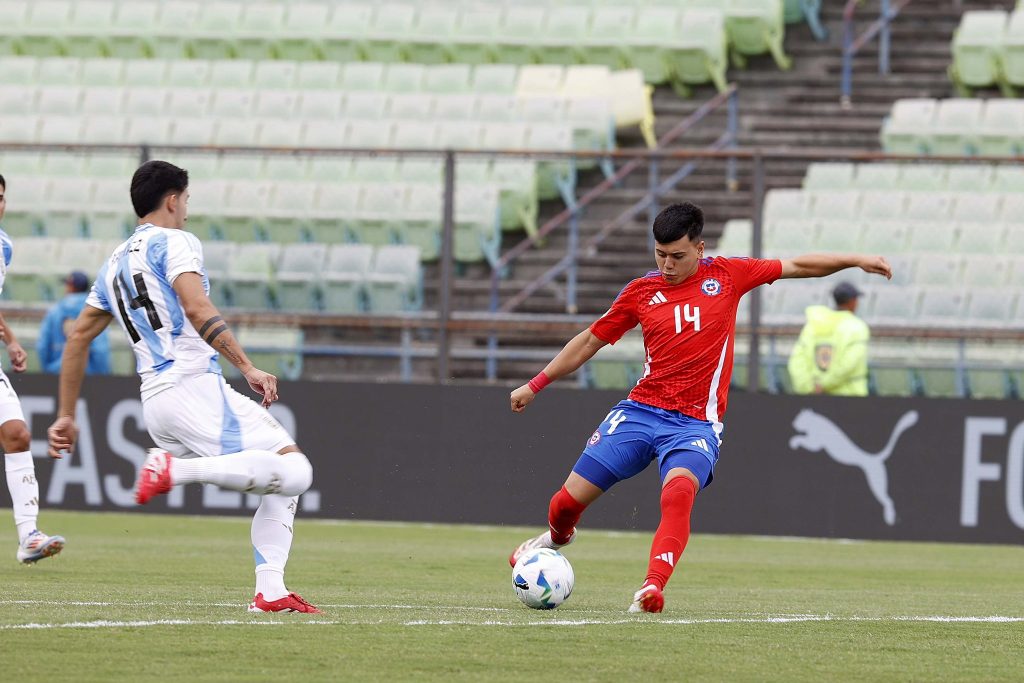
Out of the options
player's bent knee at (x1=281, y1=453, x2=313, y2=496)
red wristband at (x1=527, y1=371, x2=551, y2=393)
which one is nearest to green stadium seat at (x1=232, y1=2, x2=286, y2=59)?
red wristband at (x1=527, y1=371, x2=551, y2=393)

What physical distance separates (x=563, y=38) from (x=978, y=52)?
5.32 metres

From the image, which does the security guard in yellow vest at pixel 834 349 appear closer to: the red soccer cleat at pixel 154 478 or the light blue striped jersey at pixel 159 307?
the light blue striped jersey at pixel 159 307

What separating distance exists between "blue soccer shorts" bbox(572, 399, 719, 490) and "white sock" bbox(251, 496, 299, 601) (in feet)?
5.27

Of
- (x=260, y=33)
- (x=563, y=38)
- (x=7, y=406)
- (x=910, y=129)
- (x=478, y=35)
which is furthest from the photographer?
(x=260, y=33)

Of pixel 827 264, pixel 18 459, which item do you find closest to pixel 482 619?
pixel 827 264

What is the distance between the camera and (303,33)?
2412cm

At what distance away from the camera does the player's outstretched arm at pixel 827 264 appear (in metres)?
8.26

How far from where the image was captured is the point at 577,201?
16.7 metres

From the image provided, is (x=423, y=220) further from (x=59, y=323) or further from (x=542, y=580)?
(x=542, y=580)

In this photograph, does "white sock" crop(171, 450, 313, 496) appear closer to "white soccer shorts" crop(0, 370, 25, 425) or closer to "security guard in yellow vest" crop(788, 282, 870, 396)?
"white soccer shorts" crop(0, 370, 25, 425)

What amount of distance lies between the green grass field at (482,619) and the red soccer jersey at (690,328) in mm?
1024

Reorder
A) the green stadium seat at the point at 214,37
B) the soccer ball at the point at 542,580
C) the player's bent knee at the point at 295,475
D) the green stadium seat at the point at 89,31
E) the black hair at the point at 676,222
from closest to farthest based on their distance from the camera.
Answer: the player's bent knee at the point at 295,475, the soccer ball at the point at 542,580, the black hair at the point at 676,222, the green stadium seat at the point at 214,37, the green stadium seat at the point at 89,31

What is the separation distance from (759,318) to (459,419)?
8.89 feet

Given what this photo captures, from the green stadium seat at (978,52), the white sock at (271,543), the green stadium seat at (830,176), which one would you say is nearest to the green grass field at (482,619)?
the white sock at (271,543)
